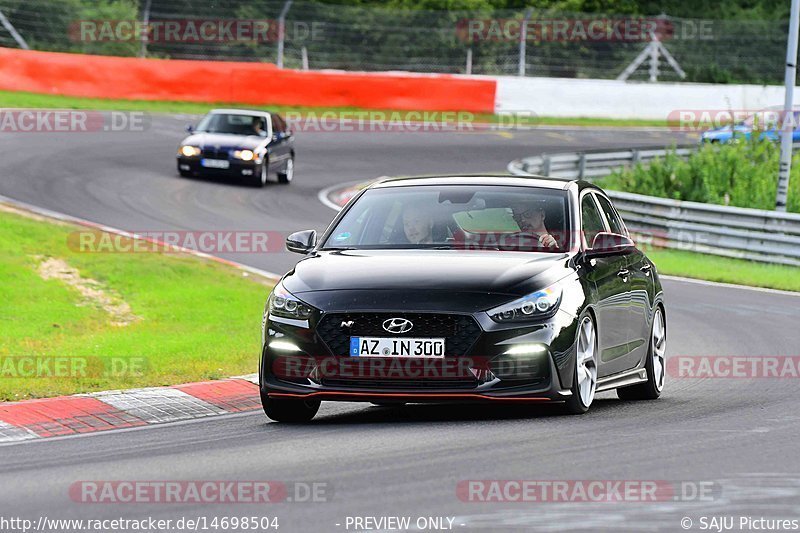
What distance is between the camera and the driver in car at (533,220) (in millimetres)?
10000

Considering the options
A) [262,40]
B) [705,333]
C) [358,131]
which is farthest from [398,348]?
[262,40]

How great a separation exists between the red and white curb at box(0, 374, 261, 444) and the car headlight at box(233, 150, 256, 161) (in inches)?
742

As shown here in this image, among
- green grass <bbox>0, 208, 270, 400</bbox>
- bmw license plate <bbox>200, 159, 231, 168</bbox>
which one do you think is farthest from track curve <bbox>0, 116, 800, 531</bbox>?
bmw license plate <bbox>200, 159, 231, 168</bbox>

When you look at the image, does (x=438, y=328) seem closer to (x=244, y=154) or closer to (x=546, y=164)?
(x=244, y=154)

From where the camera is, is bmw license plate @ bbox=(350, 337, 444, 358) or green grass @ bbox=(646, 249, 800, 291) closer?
bmw license plate @ bbox=(350, 337, 444, 358)

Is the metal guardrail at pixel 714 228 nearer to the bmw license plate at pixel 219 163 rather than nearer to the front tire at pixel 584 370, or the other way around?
the bmw license plate at pixel 219 163

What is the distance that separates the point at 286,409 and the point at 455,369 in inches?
49.7

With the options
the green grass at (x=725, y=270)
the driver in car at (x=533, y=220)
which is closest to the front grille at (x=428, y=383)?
the driver in car at (x=533, y=220)

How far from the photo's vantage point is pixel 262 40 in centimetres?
4291

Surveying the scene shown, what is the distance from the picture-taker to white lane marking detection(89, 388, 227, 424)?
991cm

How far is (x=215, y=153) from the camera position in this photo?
29.9 meters

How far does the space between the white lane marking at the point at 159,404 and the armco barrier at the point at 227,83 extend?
29.1m

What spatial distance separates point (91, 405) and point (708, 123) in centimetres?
4152

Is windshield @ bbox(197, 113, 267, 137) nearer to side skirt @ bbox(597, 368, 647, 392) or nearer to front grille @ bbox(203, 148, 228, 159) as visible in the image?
front grille @ bbox(203, 148, 228, 159)
